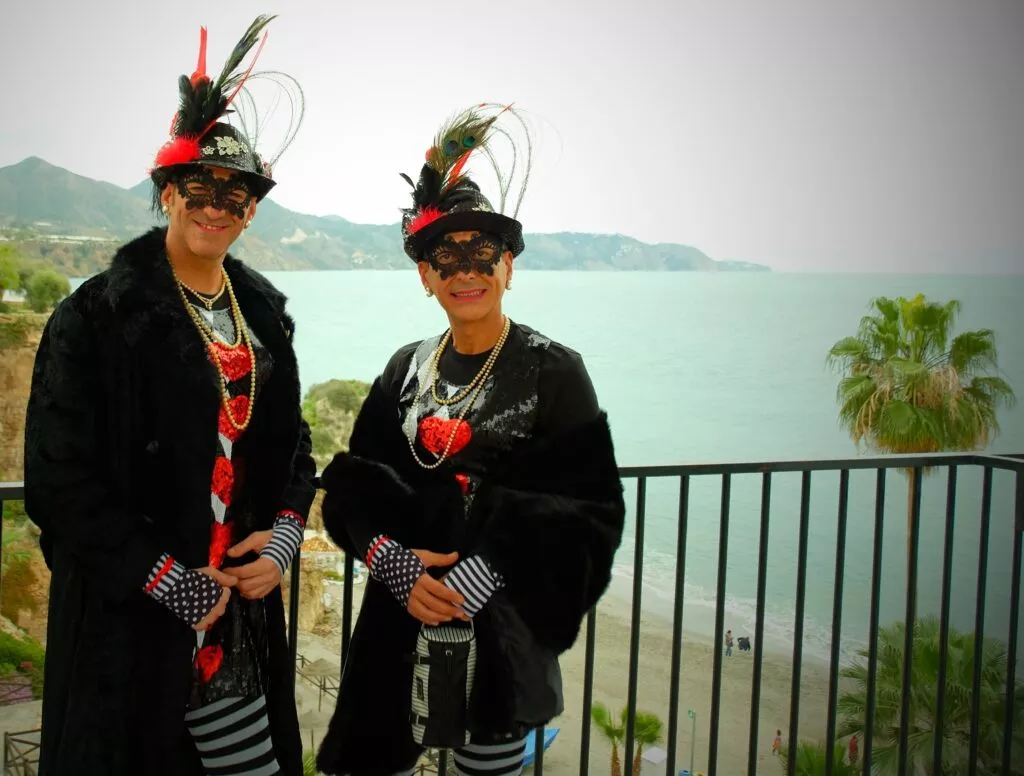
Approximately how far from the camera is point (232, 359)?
6.19ft

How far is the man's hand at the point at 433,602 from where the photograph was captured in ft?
6.00

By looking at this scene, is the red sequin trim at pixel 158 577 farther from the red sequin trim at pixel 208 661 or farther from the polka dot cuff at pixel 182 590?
the red sequin trim at pixel 208 661

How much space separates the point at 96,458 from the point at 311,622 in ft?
104

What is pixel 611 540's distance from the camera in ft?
6.33

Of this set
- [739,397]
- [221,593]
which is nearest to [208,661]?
[221,593]

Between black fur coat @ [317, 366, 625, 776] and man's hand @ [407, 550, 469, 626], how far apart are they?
0.09m

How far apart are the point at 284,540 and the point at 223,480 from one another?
198mm

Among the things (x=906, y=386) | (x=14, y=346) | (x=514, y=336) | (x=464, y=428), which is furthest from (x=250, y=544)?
(x=14, y=346)

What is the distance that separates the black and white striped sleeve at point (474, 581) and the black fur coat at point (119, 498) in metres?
0.54

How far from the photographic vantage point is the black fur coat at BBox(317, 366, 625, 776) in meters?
1.87

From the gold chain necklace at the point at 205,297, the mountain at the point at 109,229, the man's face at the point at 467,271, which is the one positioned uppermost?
the mountain at the point at 109,229

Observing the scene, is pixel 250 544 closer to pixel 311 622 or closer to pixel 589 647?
pixel 589 647

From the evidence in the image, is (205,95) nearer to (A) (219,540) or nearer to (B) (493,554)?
(A) (219,540)

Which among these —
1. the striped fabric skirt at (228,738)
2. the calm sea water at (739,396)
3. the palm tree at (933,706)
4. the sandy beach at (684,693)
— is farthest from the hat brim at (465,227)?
the calm sea water at (739,396)
